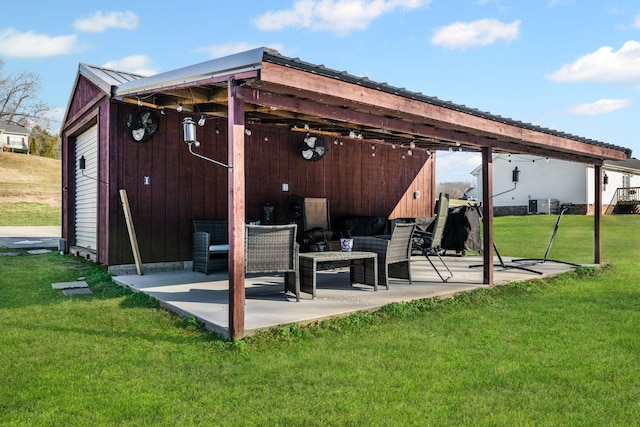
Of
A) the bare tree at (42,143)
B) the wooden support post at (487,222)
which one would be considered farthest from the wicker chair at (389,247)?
the bare tree at (42,143)

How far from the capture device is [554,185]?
25.2 m

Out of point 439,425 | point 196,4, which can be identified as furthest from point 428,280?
point 196,4

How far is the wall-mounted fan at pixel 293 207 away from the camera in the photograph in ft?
26.6

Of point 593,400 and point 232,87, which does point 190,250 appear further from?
point 593,400

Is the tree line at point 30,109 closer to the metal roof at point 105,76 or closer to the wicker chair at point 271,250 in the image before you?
the metal roof at point 105,76

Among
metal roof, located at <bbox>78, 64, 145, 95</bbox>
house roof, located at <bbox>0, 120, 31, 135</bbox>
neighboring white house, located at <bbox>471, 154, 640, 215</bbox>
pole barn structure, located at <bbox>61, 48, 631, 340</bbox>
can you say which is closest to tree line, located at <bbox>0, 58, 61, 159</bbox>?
house roof, located at <bbox>0, 120, 31, 135</bbox>

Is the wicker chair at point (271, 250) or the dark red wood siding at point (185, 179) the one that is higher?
the dark red wood siding at point (185, 179)

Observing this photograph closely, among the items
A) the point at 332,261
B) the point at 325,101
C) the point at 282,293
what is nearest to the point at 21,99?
the point at 282,293

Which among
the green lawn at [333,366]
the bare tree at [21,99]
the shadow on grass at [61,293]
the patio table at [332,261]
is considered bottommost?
Result: the green lawn at [333,366]

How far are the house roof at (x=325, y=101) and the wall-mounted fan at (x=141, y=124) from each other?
0.64 feet

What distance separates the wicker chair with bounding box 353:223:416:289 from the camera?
17.9 feet

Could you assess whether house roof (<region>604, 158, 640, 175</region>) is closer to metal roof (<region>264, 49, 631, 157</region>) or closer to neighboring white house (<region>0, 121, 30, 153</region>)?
metal roof (<region>264, 49, 631, 157</region>)

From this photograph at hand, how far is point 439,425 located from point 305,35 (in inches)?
345

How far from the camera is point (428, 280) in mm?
6246
